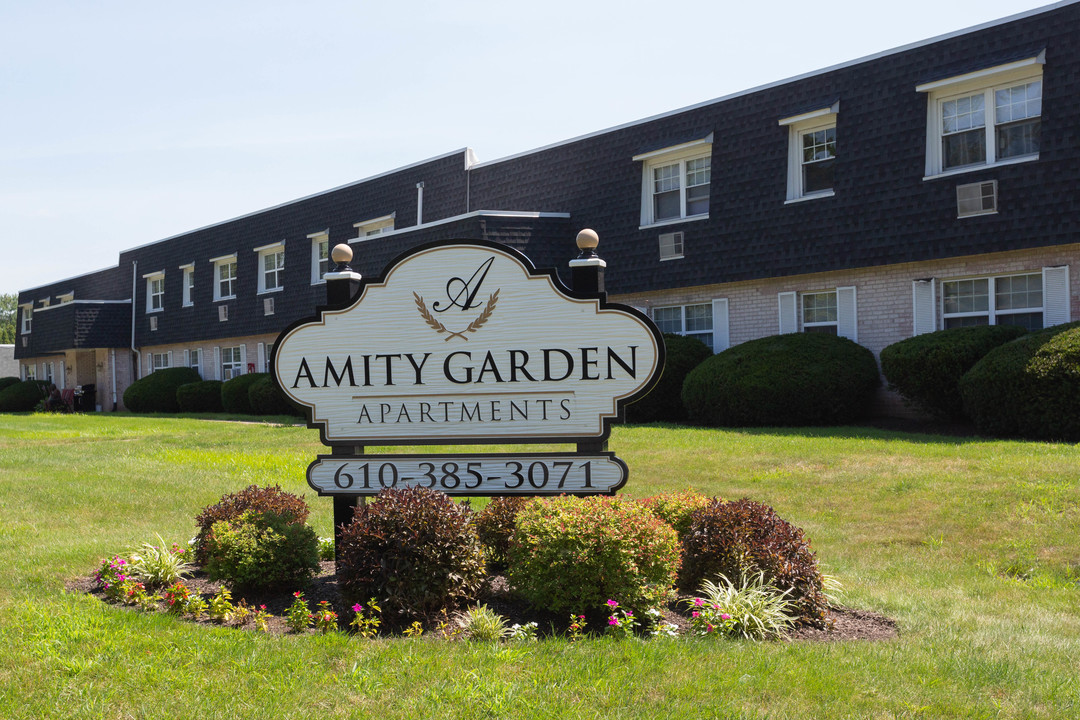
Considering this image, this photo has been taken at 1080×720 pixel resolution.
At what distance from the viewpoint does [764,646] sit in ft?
17.1

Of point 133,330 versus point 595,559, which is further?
point 133,330

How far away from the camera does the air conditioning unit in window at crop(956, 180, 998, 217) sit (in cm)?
1587

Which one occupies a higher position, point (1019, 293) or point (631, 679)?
point (1019, 293)

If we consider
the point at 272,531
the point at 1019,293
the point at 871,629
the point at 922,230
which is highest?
the point at 922,230

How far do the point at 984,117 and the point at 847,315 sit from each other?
4.23m

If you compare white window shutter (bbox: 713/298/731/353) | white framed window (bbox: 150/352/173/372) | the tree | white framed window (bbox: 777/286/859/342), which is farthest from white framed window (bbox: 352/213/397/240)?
the tree

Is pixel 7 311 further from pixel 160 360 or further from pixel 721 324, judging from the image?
pixel 721 324

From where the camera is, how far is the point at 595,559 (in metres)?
5.58

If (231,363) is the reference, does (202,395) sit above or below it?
below

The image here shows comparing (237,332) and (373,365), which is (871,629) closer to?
(373,365)

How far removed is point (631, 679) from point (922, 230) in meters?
14.3

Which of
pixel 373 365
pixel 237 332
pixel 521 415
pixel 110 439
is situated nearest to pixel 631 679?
pixel 521 415

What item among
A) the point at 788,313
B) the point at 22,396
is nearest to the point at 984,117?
the point at 788,313

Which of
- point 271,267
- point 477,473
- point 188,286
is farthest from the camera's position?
point 188,286
